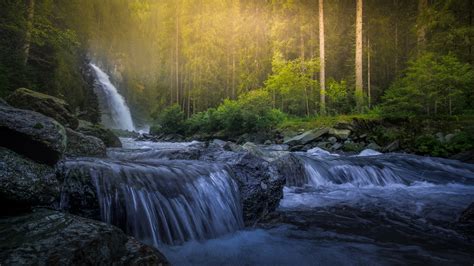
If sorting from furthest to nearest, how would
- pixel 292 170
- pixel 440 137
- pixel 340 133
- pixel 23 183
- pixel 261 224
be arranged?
pixel 340 133
pixel 440 137
pixel 292 170
pixel 261 224
pixel 23 183

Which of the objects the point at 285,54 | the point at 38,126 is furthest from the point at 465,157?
the point at 285,54

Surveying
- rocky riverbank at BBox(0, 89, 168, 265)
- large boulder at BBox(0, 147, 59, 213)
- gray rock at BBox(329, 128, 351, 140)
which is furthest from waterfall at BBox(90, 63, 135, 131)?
large boulder at BBox(0, 147, 59, 213)

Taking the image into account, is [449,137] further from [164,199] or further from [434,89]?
[164,199]

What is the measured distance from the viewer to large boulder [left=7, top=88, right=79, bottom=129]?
7.72 m

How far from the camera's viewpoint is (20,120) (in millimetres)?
3010

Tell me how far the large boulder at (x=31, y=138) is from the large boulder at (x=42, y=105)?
→ 565cm

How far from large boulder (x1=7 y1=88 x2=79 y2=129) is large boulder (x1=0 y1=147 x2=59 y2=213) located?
6.29 metres

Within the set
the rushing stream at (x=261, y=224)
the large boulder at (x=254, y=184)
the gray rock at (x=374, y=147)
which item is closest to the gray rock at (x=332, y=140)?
the gray rock at (x=374, y=147)

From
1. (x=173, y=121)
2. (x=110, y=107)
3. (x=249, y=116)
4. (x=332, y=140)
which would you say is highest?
(x=110, y=107)

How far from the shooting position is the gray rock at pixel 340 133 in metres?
12.0

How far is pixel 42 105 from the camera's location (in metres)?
8.11

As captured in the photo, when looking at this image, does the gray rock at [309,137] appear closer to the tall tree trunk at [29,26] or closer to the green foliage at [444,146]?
the green foliage at [444,146]

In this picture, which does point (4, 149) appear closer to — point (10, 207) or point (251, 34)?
point (10, 207)

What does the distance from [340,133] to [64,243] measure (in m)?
11.8
